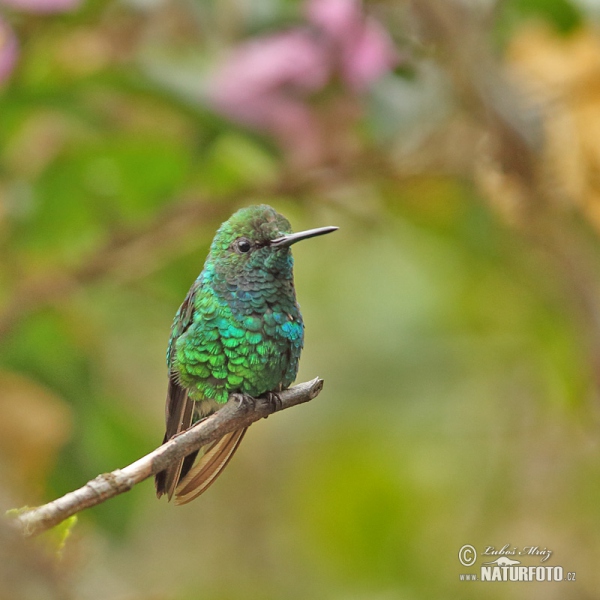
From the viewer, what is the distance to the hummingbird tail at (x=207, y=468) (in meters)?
0.57

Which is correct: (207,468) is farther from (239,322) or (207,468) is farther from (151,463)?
(239,322)

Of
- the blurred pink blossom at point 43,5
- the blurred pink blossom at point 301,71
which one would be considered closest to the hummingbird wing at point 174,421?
the blurred pink blossom at point 301,71

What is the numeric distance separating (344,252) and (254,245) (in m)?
2.97

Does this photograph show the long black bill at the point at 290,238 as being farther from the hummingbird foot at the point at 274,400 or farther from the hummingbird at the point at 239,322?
the hummingbird foot at the point at 274,400

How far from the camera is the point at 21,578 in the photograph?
1.29ft

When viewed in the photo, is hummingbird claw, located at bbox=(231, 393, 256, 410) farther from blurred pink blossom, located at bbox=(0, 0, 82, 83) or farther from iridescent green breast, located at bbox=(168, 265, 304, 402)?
blurred pink blossom, located at bbox=(0, 0, 82, 83)

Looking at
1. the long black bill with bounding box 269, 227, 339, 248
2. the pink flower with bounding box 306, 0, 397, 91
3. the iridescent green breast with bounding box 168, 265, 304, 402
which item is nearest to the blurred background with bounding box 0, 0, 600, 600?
the pink flower with bounding box 306, 0, 397, 91

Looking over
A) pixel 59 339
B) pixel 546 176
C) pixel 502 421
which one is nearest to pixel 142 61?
pixel 59 339

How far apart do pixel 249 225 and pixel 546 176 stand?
3.81 ft

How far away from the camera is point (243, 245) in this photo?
749 millimetres

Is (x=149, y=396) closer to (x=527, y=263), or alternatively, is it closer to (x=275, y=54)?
(x=527, y=263)

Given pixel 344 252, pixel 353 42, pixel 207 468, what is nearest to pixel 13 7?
pixel 353 42

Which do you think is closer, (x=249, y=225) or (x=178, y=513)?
(x=249, y=225)

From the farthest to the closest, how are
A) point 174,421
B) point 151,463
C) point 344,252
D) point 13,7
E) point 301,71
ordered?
point 344,252 < point 13,7 < point 301,71 < point 174,421 < point 151,463
